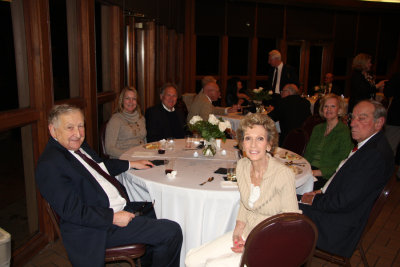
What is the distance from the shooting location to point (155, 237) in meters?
2.26

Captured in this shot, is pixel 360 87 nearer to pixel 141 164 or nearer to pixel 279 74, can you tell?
pixel 279 74

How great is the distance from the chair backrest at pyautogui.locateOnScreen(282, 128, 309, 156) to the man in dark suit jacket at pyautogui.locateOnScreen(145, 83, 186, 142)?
1.45 metres

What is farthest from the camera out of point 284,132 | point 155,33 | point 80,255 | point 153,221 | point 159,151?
point 155,33

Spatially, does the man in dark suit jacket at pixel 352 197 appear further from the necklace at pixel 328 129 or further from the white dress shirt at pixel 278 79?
the white dress shirt at pixel 278 79

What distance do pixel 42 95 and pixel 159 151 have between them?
3.72 feet

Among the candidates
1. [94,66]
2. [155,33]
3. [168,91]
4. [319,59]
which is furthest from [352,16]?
[94,66]

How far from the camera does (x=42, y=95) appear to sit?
110 inches

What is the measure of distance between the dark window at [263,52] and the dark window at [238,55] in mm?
420

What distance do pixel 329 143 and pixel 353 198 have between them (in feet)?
3.79

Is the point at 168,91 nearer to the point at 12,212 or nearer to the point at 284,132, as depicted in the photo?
the point at 284,132

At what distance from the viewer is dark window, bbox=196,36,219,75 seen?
30.1 feet

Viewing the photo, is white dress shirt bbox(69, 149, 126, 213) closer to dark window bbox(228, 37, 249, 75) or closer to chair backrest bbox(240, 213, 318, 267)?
chair backrest bbox(240, 213, 318, 267)

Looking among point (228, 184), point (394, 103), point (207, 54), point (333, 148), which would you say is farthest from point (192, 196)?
point (207, 54)

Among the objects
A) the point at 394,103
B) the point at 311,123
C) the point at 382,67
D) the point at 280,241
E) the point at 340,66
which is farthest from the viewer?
the point at 382,67
